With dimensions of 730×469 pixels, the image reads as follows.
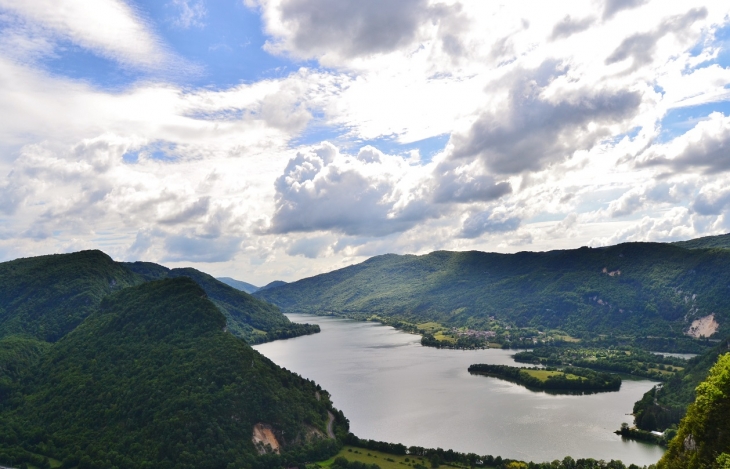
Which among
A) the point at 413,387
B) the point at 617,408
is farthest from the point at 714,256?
the point at 413,387

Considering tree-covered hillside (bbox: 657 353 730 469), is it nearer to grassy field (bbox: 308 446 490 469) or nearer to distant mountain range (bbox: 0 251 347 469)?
grassy field (bbox: 308 446 490 469)

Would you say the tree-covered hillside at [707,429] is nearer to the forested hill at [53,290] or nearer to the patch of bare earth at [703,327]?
the forested hill at [53,290]

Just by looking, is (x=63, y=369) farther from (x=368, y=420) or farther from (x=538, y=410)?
(x=538, y=410)

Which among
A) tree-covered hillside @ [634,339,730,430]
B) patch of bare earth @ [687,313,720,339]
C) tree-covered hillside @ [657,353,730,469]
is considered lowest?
tree-covered hillside @ [634,339,730,430]

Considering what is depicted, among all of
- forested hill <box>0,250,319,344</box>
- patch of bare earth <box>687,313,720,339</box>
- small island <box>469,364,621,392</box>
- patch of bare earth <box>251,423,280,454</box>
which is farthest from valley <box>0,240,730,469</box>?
patch of bare earth <box>687,313,720,339</box>

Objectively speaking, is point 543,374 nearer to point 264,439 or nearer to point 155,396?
point 264,439

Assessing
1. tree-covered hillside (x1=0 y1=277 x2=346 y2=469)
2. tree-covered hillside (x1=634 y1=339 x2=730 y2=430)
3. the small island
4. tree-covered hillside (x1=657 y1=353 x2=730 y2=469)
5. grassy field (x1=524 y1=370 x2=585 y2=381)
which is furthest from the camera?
grassy field (x1=524 y1=370 x2=585 y2=381)
